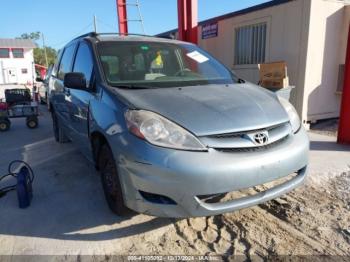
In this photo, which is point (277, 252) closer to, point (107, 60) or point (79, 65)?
point (107, 60)

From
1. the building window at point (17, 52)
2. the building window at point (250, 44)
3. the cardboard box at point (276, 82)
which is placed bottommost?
the cardboard box at point (276, 82)

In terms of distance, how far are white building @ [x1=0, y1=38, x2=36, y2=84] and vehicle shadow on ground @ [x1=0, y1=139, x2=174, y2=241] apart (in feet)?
134

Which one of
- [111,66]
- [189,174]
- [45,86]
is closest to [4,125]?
[45,86]

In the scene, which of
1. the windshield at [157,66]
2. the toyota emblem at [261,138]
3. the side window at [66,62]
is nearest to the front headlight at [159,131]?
the toyota emblem at [261,138]

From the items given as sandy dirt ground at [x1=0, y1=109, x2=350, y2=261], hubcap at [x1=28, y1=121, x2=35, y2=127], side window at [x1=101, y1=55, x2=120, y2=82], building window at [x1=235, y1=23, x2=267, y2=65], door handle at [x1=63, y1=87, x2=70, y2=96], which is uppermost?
building window at [x1=235, y1=23, x2=267, y2=65]

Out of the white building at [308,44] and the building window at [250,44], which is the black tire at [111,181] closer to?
the white building at [308,44]

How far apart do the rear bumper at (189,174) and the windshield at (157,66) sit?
3.08ft

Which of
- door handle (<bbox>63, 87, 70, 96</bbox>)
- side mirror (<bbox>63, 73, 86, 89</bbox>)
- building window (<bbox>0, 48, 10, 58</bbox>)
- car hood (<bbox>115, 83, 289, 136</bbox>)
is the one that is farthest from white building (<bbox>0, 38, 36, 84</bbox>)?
car hood (<bbox>115, 83, 289, 136</bbox>)

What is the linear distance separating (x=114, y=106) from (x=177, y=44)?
171 cm

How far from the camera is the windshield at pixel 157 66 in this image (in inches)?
123

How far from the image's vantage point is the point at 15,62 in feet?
138

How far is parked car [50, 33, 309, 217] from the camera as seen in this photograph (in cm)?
220

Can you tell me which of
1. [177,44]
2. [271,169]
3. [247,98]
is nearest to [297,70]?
[177,44]

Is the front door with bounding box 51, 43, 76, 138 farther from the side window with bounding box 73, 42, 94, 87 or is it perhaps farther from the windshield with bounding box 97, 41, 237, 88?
the windshield with bounding box 97, 41, 237, 88
